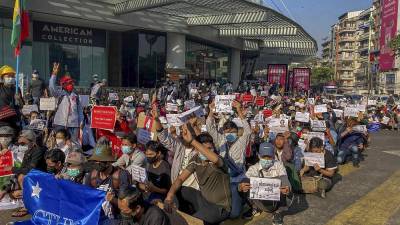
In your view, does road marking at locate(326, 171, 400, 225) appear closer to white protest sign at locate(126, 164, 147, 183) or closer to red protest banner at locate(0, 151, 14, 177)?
white protest sign at locate(126, 164, 147, 183)

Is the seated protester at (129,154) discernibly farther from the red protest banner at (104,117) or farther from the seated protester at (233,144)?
the red protest banner at (104,117)

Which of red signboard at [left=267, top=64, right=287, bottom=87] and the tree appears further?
the tree

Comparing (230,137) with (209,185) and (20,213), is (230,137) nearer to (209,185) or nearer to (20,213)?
(209,185)

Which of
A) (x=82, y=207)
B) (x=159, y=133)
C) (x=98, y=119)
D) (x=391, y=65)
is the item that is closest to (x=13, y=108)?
(x=98, y=119)

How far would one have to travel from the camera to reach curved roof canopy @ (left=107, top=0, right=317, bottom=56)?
874 inches

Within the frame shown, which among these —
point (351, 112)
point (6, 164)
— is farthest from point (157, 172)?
point (351, 112)

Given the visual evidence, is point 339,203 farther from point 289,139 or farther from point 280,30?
point 280,30

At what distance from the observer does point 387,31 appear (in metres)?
85.9

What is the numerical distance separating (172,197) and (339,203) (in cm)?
335

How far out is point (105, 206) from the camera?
15.4ft

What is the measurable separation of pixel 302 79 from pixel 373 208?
23629 mm

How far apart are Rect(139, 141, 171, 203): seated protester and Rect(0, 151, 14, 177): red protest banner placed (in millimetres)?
2142

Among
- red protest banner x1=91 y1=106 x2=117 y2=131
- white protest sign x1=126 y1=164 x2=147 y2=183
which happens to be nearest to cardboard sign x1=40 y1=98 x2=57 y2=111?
red protest banner x1=91 y1=106 x2=117 y2=131

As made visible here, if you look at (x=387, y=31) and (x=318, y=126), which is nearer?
(x=318, y=126)
